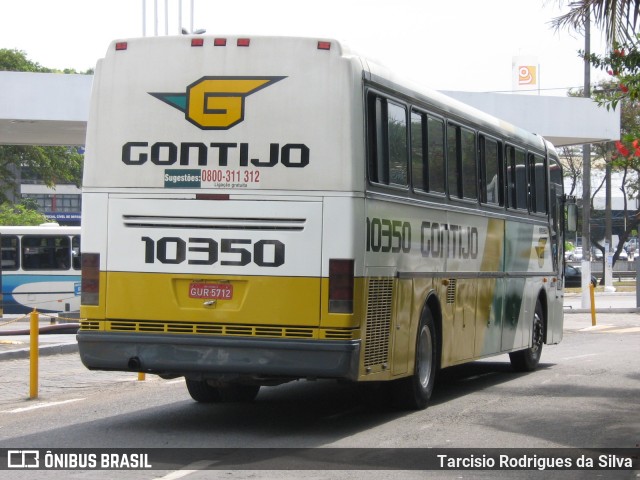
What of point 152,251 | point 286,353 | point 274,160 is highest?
point 274,160

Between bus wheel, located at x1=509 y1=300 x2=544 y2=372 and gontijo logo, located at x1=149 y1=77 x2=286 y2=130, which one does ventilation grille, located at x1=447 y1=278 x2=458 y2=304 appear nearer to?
gontijo logo, located at x1=149 y1=77 x2=286 y2=130

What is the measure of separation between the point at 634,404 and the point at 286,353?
4.76 m

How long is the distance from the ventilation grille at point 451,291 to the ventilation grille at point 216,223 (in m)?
3.26

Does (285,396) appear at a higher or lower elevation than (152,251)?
lower

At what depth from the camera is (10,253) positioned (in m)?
33.6

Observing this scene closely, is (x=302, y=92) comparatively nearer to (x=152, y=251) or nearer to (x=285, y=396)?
(x=152, y=251)

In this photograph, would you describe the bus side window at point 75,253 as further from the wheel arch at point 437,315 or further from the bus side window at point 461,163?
the wheel arch at point 437,315

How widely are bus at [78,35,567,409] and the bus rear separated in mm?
12

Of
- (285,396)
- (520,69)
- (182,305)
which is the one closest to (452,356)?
(285,396)

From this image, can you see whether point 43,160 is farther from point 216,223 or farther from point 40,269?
point 216,223

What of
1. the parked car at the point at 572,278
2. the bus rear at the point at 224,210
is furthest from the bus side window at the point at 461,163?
the parked car at the point at 572,278

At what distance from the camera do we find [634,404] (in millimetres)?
12758

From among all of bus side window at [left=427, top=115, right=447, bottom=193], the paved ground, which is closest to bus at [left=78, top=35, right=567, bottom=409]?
bus side window at [left=427, top=115, right=447, bottom=193]

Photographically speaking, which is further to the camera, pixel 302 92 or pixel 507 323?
pixel 507 323
